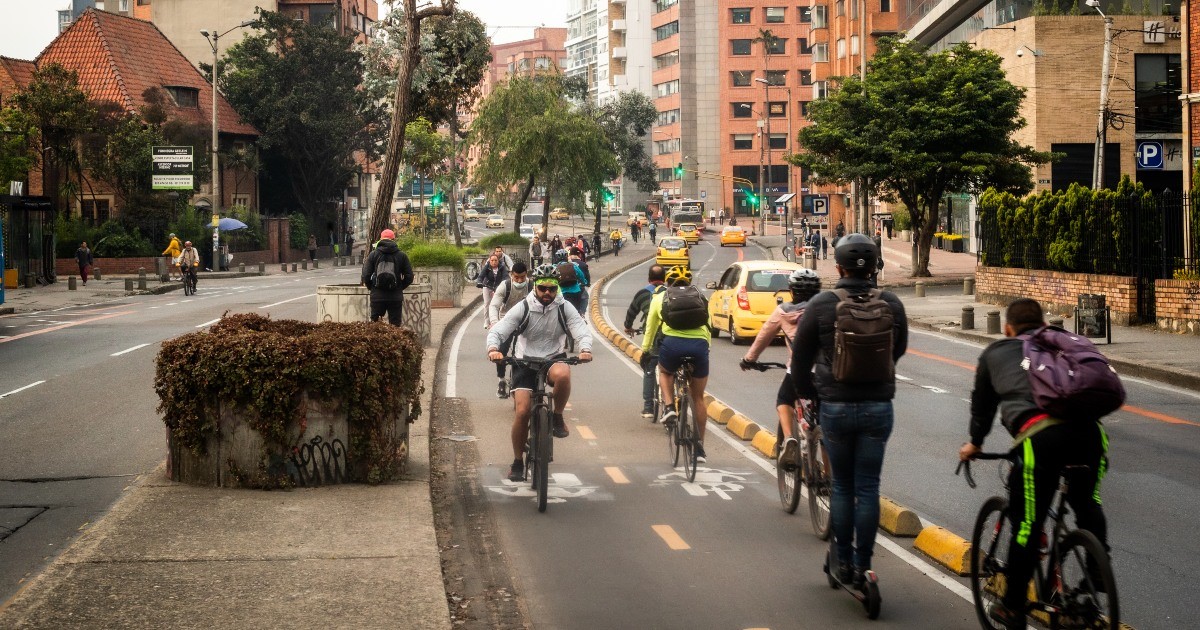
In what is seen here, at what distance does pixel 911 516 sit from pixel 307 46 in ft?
236

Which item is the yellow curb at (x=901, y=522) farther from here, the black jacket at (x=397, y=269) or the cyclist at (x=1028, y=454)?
the black jacket at (x=397, y=269)

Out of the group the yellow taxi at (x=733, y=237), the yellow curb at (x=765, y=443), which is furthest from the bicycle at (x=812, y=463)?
the yellow taxi at (x=733, y=237)

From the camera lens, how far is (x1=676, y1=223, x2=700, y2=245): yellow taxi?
90.5m

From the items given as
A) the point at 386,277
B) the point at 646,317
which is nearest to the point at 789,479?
the point at 646,317

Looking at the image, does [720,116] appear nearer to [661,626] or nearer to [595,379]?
[595,379]

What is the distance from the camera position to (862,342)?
653 centimetres

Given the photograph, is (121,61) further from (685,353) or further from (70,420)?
(685,353)

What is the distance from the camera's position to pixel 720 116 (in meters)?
131

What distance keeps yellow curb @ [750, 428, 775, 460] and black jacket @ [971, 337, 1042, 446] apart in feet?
19.3

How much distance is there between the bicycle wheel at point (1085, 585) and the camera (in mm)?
5410

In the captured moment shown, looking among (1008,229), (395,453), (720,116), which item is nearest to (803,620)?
(395,453)

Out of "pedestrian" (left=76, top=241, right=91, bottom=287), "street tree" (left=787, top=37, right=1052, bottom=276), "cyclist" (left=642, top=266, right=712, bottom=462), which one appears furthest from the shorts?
"pedestrian" (left=76, top=241, right=91, bottom=287)

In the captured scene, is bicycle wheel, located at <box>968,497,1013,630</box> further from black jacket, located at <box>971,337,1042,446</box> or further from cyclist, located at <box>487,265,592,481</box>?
cyclist, located at <box>487,265,592,481</box>

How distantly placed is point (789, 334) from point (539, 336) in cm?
193
